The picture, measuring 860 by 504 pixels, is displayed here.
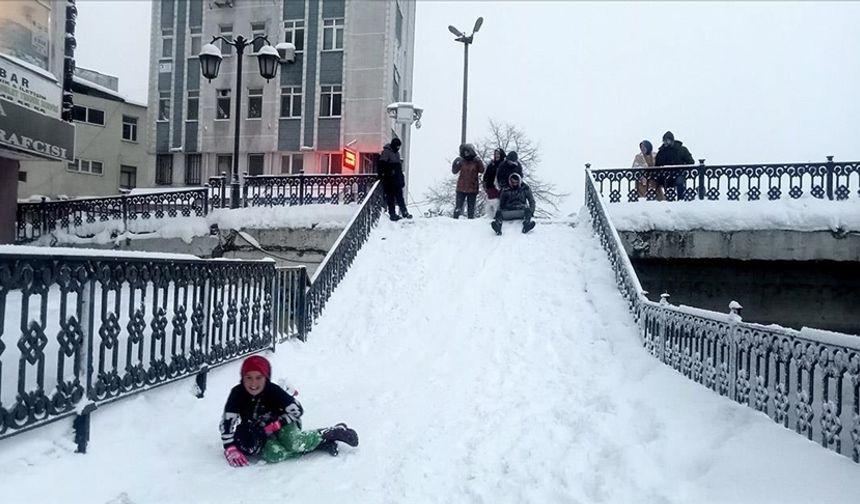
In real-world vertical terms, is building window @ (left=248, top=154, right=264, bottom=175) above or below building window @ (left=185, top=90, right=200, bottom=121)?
below

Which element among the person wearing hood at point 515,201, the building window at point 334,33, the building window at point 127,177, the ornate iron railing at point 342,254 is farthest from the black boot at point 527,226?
the building window at point 127,177

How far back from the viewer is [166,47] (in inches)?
1374

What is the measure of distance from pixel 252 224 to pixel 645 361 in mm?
11714

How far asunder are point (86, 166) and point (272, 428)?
41.4 m

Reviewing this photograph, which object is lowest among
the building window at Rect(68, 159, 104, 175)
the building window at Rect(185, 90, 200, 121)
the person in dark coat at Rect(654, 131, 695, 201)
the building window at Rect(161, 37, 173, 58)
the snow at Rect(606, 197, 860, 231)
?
the snow at Rect(606, 197, 860, 231)

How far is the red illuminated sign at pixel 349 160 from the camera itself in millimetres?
29969

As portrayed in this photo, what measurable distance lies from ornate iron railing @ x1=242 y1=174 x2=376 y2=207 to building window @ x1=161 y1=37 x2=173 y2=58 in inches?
858

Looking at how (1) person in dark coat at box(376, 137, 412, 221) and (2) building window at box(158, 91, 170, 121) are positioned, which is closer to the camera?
(1) person in dark coat at box(376, 137, 412, 221)

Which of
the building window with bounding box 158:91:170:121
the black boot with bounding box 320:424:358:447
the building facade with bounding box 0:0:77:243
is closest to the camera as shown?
the black boot with bounding box 320:424:358:447

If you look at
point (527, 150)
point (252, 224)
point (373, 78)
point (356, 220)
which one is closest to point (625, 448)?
point (356, 220)

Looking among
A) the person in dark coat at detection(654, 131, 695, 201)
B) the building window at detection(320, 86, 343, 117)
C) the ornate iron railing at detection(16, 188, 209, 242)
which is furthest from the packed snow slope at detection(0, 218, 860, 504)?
the building window at detection(320, 86, 343, 117)

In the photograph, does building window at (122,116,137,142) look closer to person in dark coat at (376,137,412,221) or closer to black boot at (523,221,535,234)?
person in dark coat at (376,137,412,221)

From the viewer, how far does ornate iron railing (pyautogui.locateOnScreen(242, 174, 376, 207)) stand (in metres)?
16.9

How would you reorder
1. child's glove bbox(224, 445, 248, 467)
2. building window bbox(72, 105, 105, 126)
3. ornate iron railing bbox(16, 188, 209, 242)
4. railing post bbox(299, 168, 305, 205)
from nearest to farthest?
1. child's glove bbox(224, 445, 248, 467)
2. railing post bbox(299, 168, 305, 205)
3. ornate iron railing bbox(16, 188, 209, 242)
4. building window bbox(72, 105, 105, 126)
